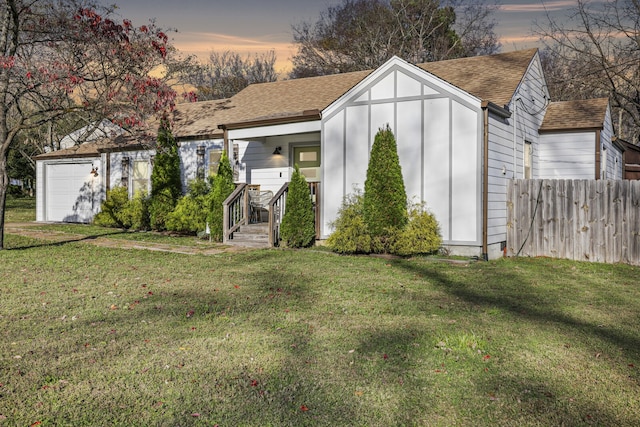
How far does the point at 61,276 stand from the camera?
7.57m

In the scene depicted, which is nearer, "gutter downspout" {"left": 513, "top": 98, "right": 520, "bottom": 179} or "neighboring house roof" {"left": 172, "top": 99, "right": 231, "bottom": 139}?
"gutter downspout" {"left": 513, "top": 98, "right": 520, "bottom": 179}

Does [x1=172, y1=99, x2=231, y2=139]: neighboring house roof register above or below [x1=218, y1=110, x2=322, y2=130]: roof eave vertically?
above

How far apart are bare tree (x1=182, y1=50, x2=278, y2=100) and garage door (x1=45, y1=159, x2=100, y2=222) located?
14.6 metres

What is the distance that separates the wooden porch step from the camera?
39.3 feet

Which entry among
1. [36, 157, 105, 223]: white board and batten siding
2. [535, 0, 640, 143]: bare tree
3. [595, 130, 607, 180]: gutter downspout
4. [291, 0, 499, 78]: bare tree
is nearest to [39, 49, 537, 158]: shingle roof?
[36, 157, 105, 223]: white board and batten siding

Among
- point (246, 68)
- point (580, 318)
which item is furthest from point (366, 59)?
point (580, 318)

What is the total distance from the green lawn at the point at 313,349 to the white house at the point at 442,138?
110 inches

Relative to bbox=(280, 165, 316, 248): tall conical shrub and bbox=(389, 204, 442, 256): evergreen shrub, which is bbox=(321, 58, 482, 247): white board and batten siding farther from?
bbox=(280, 165, 316, 248): tall conical shrub

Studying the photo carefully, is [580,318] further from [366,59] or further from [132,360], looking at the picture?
[366,59]

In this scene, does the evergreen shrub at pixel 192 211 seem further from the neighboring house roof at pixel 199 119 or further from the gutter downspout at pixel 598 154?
the gutter downspout at pixel 598 154

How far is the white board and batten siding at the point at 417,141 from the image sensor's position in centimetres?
1020

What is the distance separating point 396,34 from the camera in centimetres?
2723

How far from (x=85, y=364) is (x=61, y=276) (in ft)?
13.9

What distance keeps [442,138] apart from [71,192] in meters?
15.0
